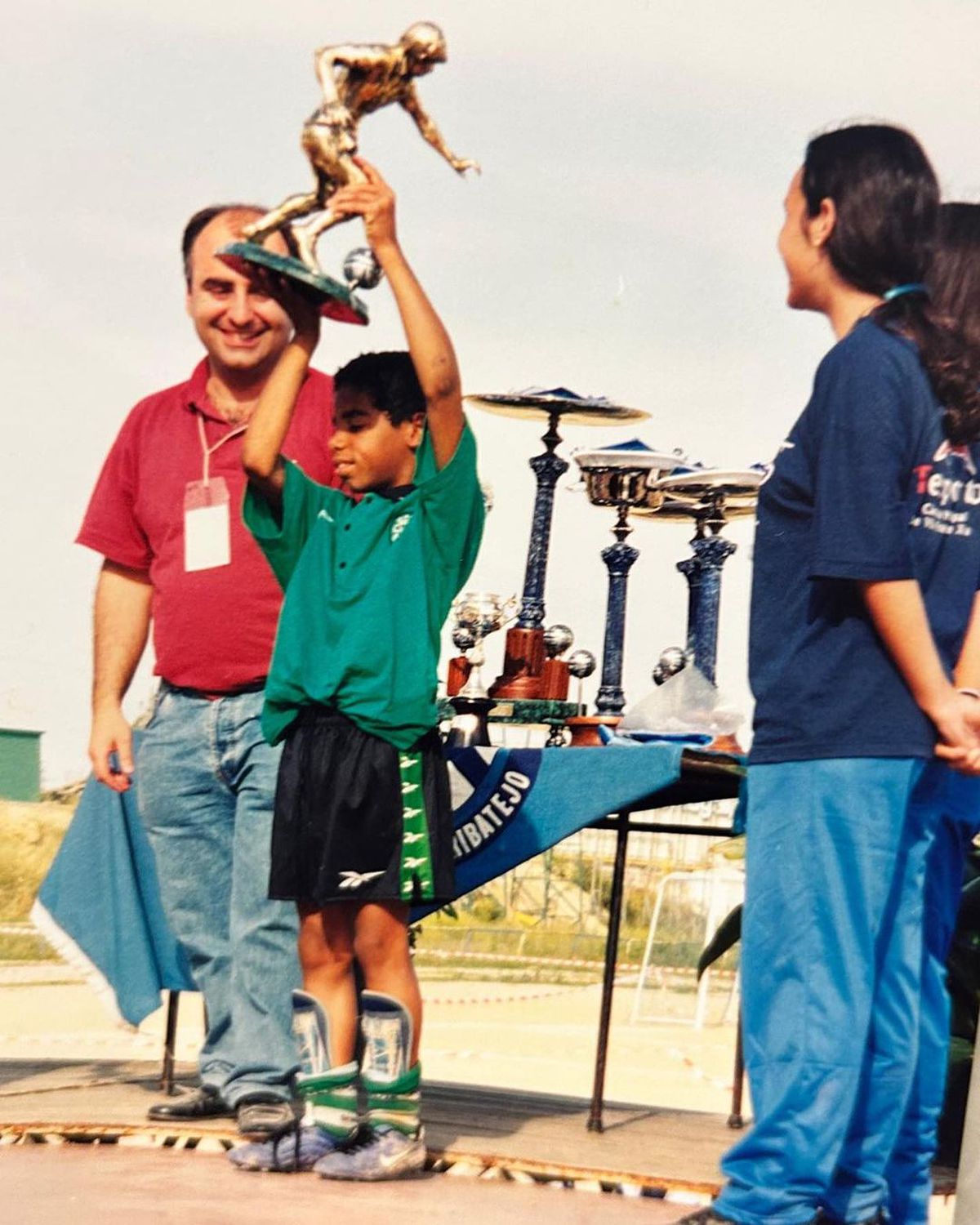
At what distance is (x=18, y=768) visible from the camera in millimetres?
15891

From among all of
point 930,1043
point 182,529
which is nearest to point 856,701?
point 930,1043

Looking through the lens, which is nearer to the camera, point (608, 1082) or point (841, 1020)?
point (841, 1020)

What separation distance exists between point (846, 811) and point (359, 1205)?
38.4 inches

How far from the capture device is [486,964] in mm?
14578

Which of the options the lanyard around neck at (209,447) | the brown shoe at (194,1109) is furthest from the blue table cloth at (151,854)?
the lanyard around neck at (209,447)

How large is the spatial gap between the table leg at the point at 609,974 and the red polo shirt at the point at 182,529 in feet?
2.70

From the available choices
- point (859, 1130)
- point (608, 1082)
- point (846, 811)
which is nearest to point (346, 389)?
point (846, 811)

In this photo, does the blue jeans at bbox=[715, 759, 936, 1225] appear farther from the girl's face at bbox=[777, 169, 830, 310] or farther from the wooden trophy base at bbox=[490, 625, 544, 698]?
the wooden trophy base at bbox=[490, 625, 544, 698]

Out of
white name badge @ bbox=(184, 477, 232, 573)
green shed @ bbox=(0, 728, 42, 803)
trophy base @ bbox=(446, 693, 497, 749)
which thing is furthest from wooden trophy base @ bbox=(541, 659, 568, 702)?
green shed @ bbox=(0, 728, 42, 803)

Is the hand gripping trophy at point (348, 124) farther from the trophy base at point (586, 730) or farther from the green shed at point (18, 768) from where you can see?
the green shed at point (18, 768)

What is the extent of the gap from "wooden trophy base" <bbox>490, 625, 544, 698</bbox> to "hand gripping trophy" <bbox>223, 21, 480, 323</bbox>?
1.46 meters

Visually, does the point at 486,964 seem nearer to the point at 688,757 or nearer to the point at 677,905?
the point at 677,905

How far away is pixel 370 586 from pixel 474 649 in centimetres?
135

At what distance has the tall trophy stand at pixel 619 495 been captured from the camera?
196 inches
